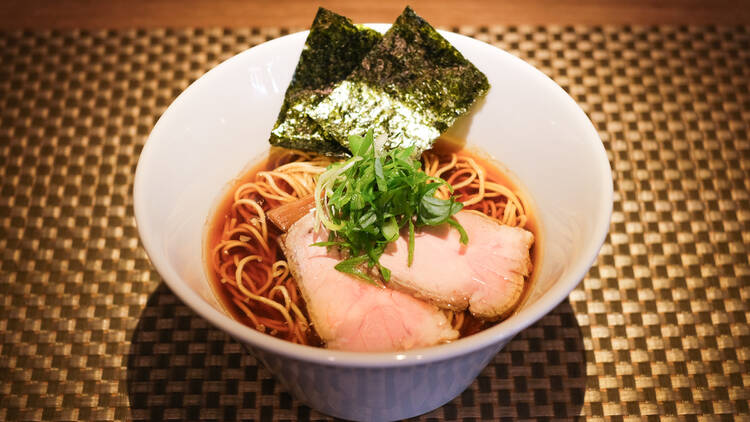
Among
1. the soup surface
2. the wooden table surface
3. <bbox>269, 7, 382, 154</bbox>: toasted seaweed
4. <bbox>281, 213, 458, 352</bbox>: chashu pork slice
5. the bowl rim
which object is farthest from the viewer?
the wooden table surface

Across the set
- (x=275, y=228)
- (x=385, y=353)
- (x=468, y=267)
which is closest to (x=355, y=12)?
(x=275, y=228)

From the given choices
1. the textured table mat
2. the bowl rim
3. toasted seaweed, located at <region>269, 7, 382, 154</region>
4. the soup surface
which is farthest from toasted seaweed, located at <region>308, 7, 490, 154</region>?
the textured table mat

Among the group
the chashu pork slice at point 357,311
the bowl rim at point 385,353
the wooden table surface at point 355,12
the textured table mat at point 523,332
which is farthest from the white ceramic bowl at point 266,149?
the wooden table surface at point 355,12

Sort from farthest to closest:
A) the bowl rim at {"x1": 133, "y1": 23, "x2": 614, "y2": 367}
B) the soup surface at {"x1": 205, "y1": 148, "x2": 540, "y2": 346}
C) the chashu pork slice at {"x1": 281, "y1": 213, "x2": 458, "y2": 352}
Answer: the soup surface at {"x1": 205, "y1": 148, "x2": 540, "y2": 346} < the chashu pork slice at {"x1": 281, "y1": 213, "x2": 458, "y2": 352} < the bowl rim at {"x1": 133, "y1": 23, "x2": 614, "y2": 367}

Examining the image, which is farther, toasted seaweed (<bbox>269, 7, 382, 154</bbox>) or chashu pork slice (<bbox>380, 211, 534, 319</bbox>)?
toasted seaweed (<bbox>269, 7, 382, 154</bbox>)

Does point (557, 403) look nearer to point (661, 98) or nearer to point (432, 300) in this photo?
point (432, 300)

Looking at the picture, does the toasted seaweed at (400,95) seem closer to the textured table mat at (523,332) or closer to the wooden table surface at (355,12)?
the textured table mat at (523,332)

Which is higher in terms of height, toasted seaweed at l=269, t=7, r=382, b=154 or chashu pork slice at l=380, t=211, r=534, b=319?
toasted seaweed at l=269, t=7, r=382, b=154

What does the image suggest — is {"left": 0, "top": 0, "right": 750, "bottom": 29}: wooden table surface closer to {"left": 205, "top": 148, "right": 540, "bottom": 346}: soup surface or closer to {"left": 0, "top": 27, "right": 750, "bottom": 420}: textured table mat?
{"left": 0, "top": 27, "right": 750, "bottom": 420}: textured table mat
